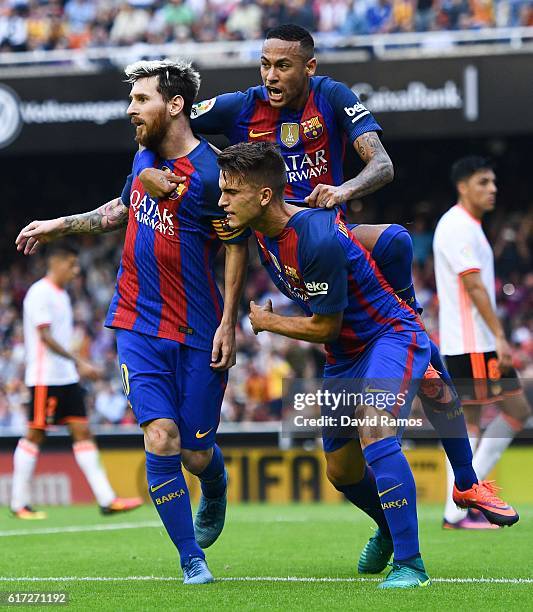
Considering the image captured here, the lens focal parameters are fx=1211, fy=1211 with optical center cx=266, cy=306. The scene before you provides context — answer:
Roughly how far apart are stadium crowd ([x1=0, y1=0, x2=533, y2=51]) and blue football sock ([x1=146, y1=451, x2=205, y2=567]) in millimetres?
13298

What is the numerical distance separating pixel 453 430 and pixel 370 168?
1484mm

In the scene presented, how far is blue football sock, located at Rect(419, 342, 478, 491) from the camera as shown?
6.48 meters

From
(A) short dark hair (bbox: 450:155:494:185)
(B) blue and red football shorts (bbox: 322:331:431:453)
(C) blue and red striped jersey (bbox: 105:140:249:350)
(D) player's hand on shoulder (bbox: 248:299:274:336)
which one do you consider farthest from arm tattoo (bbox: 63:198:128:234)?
(A) short dark hair (bbox: 450:155:494:185)

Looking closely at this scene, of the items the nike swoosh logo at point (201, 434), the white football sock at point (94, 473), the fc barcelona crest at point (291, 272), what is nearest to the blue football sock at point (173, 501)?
the nike swoosh logo at point (201, 434)

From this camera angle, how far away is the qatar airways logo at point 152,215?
6.28 m

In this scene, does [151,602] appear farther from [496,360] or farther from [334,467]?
[496,360]

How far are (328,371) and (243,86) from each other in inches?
502

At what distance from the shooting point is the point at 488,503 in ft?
21.2

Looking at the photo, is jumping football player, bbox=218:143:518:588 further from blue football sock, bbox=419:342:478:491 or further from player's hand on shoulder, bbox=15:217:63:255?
A: player's hand on shoulder, bbox=15:217:63:255

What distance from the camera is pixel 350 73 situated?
59.6ft

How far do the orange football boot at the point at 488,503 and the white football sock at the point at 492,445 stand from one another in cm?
269

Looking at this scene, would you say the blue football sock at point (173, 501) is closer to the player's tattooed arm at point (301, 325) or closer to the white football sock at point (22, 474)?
the player's tattooed arm at point (301, 325)

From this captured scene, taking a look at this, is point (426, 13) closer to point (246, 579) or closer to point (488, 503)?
point (488, 503)

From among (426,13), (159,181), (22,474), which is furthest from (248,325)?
(159,181)
